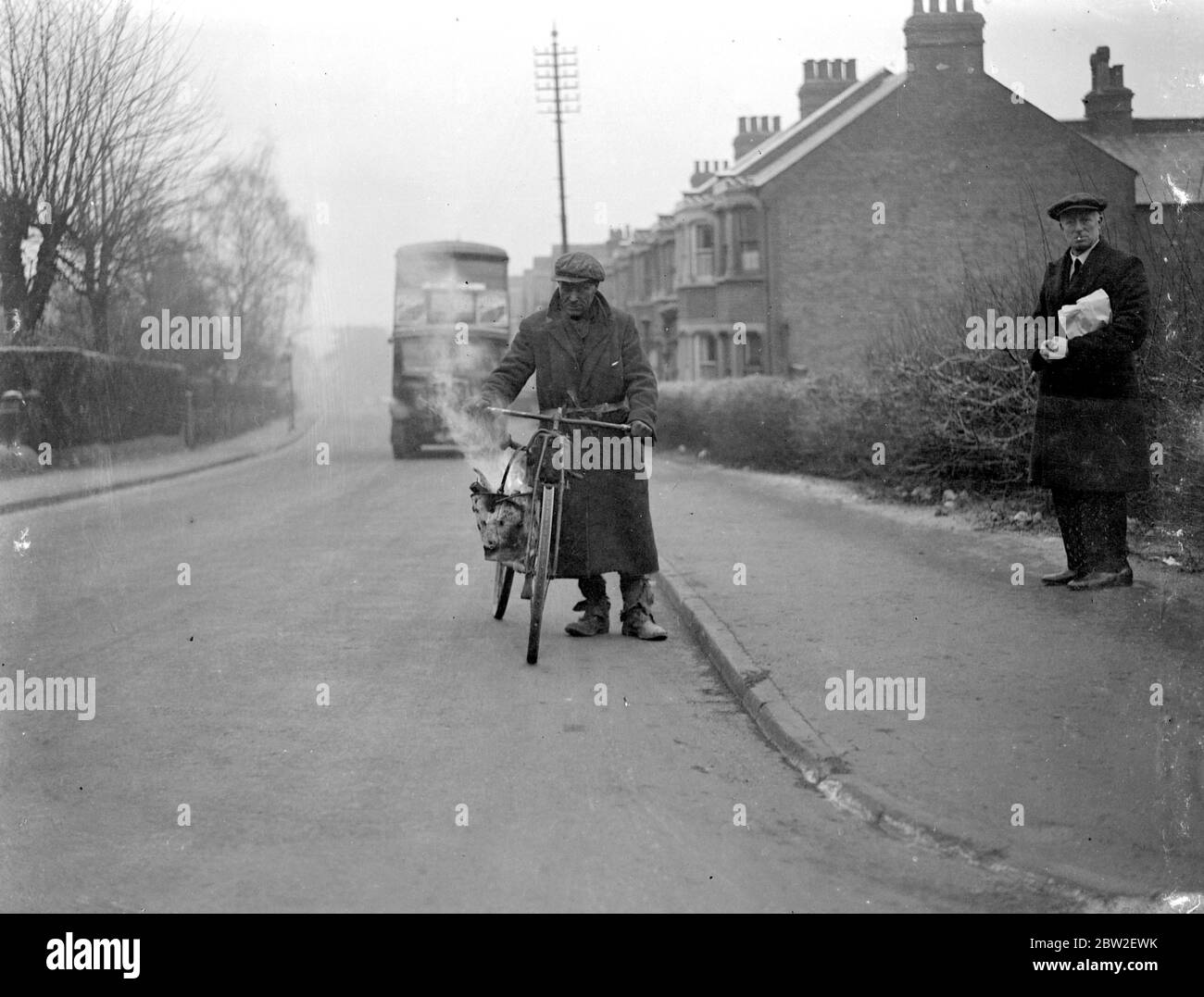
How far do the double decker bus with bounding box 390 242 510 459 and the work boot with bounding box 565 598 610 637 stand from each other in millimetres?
26431

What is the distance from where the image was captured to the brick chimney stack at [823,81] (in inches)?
2032

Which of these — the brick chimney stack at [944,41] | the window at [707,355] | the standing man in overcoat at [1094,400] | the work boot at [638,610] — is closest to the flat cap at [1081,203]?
the standing man in overcoat at [1094,400]

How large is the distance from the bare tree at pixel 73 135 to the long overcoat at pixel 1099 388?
763 inches

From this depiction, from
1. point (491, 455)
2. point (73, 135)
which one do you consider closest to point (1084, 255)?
point (491, 455)

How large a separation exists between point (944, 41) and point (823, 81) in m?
13.4

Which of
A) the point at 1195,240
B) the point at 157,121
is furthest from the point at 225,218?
the point at 1195,240

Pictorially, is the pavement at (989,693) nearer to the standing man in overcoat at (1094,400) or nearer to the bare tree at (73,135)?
the standing man in overcoat at (1094,400)

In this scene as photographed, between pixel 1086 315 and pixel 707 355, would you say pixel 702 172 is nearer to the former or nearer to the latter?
pixel 707 355

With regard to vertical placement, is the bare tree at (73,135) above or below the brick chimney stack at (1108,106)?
below

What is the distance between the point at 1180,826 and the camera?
4.52 meters

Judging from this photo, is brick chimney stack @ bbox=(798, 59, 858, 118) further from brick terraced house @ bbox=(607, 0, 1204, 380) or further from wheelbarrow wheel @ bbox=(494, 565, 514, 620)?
wheelbarrow wheel @ bbox=(494, 565, 514, 620)

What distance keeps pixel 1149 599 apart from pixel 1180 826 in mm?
3938

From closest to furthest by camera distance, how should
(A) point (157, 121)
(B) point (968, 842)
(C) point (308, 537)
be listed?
(B) point (968, 842) → (C) point (308, 537) → (A) point (157, 121)
